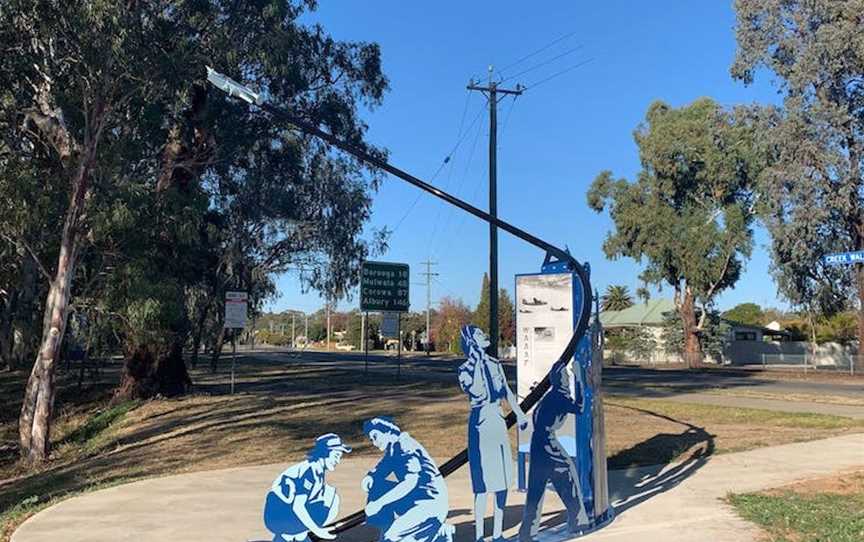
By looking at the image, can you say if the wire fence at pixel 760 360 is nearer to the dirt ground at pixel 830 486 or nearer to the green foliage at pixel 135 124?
A: the green foliage at pixel 135 124

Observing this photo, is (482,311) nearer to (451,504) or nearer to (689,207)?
(689,207)

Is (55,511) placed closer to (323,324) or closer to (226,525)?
(226,525)

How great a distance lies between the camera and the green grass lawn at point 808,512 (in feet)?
23.0

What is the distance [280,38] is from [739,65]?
29313mm

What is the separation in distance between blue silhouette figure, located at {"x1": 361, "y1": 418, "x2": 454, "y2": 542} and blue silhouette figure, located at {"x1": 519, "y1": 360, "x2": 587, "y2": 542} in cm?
128

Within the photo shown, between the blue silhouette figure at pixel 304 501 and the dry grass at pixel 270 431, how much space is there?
11.4ft

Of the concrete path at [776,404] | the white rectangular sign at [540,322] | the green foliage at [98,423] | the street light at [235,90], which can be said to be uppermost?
the street light at [235,90]

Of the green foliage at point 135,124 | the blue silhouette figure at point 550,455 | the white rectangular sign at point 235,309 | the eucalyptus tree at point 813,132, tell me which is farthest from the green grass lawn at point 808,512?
the eucalyptus tree at point 813,132

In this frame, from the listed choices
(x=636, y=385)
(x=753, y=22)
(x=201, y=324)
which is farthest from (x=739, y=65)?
(x=201, y=324)

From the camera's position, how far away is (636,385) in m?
27.9

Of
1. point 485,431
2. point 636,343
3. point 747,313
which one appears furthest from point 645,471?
point 747,313

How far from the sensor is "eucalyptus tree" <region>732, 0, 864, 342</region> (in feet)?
118

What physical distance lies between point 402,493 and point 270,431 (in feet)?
31.4

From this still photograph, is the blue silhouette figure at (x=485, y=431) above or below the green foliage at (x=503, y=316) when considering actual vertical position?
below
